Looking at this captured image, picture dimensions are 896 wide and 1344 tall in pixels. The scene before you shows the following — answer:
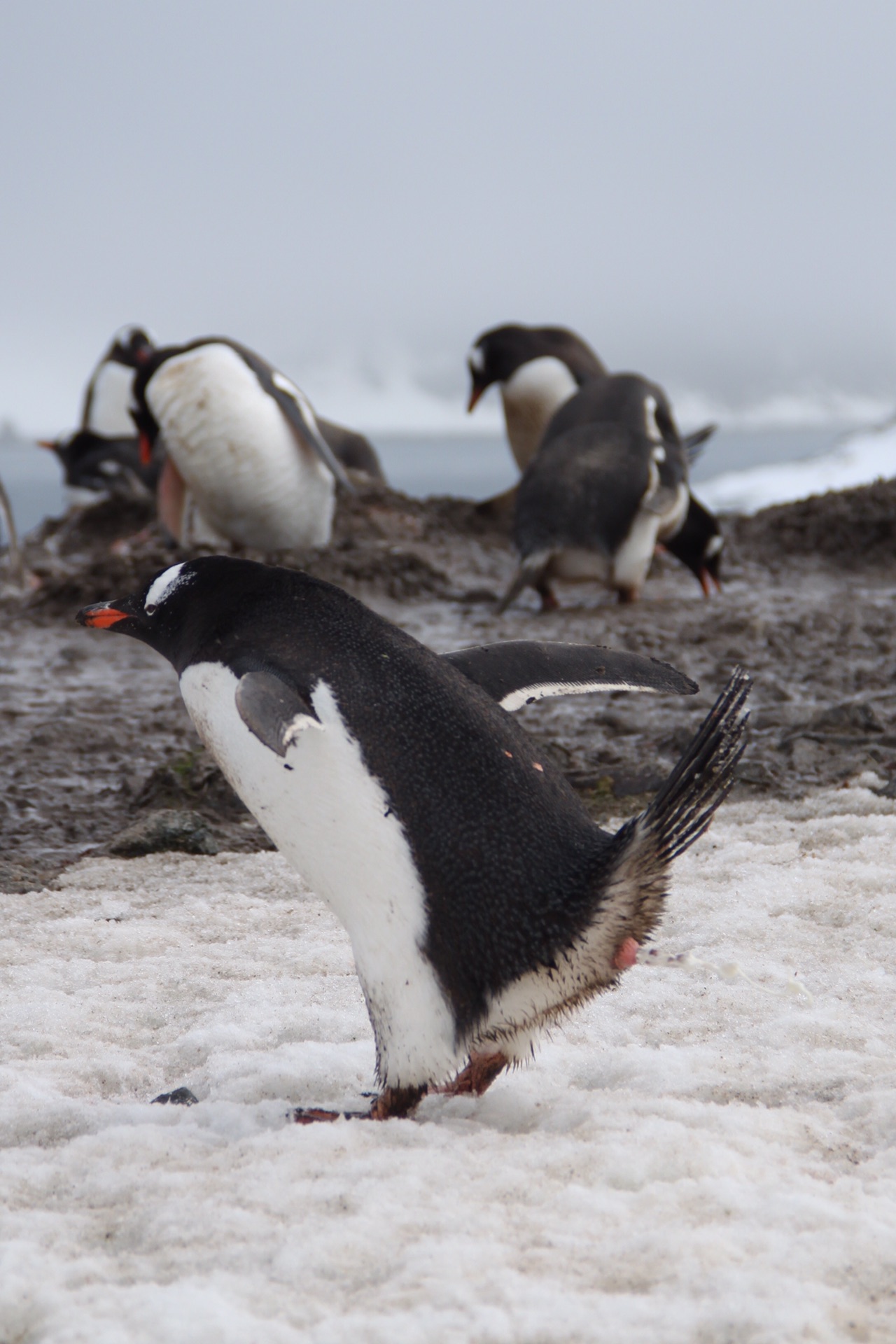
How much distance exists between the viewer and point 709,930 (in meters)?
2.36

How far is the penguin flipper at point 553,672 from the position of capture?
192 centimetres

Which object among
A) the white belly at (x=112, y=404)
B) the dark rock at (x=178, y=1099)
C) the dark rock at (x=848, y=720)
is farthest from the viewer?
the white belly at (x=112, y=404)

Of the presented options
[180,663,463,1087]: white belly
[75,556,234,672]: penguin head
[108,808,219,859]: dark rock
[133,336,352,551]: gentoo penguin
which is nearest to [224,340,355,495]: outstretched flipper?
[133,336,352,551]: gentoo penguin

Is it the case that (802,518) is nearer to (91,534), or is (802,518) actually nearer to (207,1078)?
(91,534)

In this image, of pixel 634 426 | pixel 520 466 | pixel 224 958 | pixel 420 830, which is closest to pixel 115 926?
pixel 224 958

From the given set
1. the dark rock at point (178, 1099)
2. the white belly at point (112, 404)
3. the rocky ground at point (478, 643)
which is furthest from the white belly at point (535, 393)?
the dark rock at point (178, 1099)

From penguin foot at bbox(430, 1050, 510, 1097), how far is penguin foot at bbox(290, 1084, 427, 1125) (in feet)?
0.22

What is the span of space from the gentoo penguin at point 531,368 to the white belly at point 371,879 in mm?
6771

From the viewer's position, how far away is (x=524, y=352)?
8.39m

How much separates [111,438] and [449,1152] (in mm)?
10501

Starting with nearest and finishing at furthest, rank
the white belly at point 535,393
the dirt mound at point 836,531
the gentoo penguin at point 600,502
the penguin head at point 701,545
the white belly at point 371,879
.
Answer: the white belly at point 371,879
the gentoo penguin at point 600,502
the penguin head at point 701,545
the dirt mound at point 836,531
the white belly at point 535,393

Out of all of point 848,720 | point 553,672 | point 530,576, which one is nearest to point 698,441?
point 530,576

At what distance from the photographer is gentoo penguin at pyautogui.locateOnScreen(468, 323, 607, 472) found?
8.29 meters

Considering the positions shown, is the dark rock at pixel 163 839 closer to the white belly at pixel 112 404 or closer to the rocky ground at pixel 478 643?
the rocky ground at pixel 478 643
